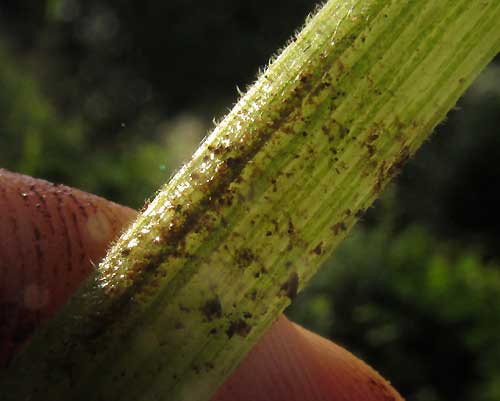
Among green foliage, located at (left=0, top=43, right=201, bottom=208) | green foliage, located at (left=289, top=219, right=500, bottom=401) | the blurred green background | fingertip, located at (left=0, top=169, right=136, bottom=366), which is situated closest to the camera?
fingertip, located at (left=0, top=169, right=136, bottom=366)

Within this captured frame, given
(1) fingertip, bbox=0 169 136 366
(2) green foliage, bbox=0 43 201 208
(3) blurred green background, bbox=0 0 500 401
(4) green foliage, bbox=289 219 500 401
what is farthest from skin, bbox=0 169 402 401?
(2) green foliage, bbox=0 43 201 208

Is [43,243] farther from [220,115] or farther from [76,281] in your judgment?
[220,115]

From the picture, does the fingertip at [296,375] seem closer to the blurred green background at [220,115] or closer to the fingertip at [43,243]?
the fingertip at [43,243]

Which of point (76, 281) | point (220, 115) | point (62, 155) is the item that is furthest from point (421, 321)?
point (76, 281)

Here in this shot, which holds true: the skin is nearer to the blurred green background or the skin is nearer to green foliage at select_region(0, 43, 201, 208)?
the blurred green background

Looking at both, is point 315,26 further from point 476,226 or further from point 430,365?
point 476,226

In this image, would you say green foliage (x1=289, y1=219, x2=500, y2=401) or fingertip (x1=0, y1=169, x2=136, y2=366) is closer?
fingertip (x1=0, y1=169, x2=136, y2=366)

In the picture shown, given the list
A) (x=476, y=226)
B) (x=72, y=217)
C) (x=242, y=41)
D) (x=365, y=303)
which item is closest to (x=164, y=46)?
(x=242, y=41)
